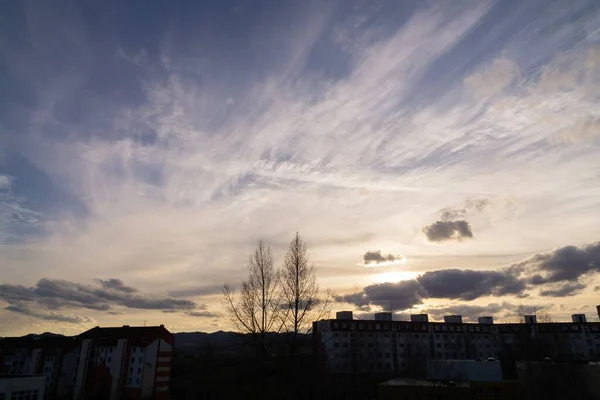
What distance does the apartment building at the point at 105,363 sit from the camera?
58125 millimetres

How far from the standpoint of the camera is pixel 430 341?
90.6 m

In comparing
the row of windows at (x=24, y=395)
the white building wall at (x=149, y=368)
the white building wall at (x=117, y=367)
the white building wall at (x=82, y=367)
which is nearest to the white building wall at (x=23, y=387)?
the row of windows at (x=24, y=395)

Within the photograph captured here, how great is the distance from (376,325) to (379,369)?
8966 mm

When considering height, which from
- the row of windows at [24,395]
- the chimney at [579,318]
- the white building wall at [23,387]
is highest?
the chimney at [579,318]

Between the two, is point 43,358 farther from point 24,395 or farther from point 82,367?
point 24,395

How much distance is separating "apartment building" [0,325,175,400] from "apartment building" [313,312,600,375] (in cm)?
2810

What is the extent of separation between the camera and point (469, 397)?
40688mm

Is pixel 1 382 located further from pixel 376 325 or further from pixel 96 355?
pixel 376 325

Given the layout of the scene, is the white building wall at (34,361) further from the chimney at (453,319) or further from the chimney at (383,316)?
the chimney at (453,319)

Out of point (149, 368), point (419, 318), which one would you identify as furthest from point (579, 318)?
point (149, 368)

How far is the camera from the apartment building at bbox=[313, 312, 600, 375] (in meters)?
78.9

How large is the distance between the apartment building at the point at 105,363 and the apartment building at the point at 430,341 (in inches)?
1106

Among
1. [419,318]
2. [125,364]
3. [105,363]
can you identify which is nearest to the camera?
[125,364]

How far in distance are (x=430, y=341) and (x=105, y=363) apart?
68207mm
